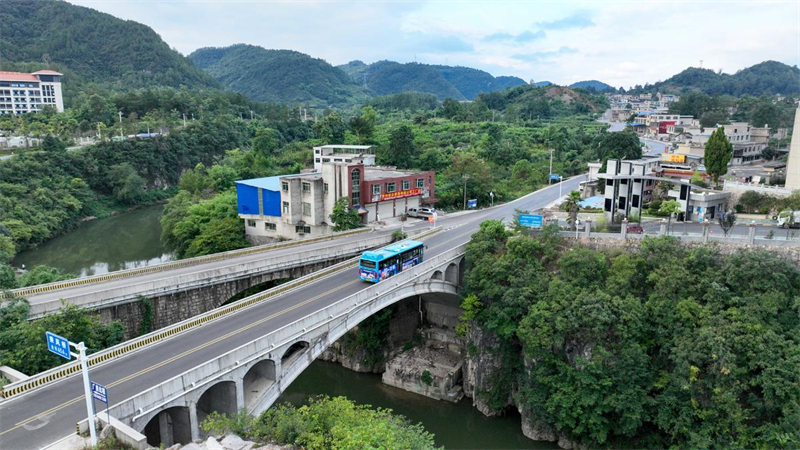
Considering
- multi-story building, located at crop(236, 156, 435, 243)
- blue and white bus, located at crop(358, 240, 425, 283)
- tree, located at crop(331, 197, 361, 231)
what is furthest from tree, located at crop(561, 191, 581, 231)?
tree, located at crop(331, 197, 361, 231)

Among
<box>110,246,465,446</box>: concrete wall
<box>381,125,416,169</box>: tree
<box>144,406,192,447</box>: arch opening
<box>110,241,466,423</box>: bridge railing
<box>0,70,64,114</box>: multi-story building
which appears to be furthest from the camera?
<box>0,70,64,114</box>: multi-story building

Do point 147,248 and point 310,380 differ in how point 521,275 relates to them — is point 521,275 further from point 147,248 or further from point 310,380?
point 147,248

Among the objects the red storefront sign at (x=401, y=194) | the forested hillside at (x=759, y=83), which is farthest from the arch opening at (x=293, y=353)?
the forested hillside at (x=759, y=83)

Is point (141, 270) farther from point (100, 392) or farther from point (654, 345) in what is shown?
point (654, 345)

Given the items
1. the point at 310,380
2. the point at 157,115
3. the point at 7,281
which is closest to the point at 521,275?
the point at 310,380

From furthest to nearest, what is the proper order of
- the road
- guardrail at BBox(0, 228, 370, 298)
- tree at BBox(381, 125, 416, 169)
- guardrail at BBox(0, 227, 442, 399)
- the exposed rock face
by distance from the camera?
tree at BBox(381, 125, 416, 169) → the exposed rock face → guardrail at BBox(0, 228, 370, 298) → guardrail at BBox(0, 227, 442, 399) → the road

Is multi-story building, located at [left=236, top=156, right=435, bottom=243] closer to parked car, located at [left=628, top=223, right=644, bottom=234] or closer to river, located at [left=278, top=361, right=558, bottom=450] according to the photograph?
river, located at [left=278, top=361, right=558, bottom=450]
